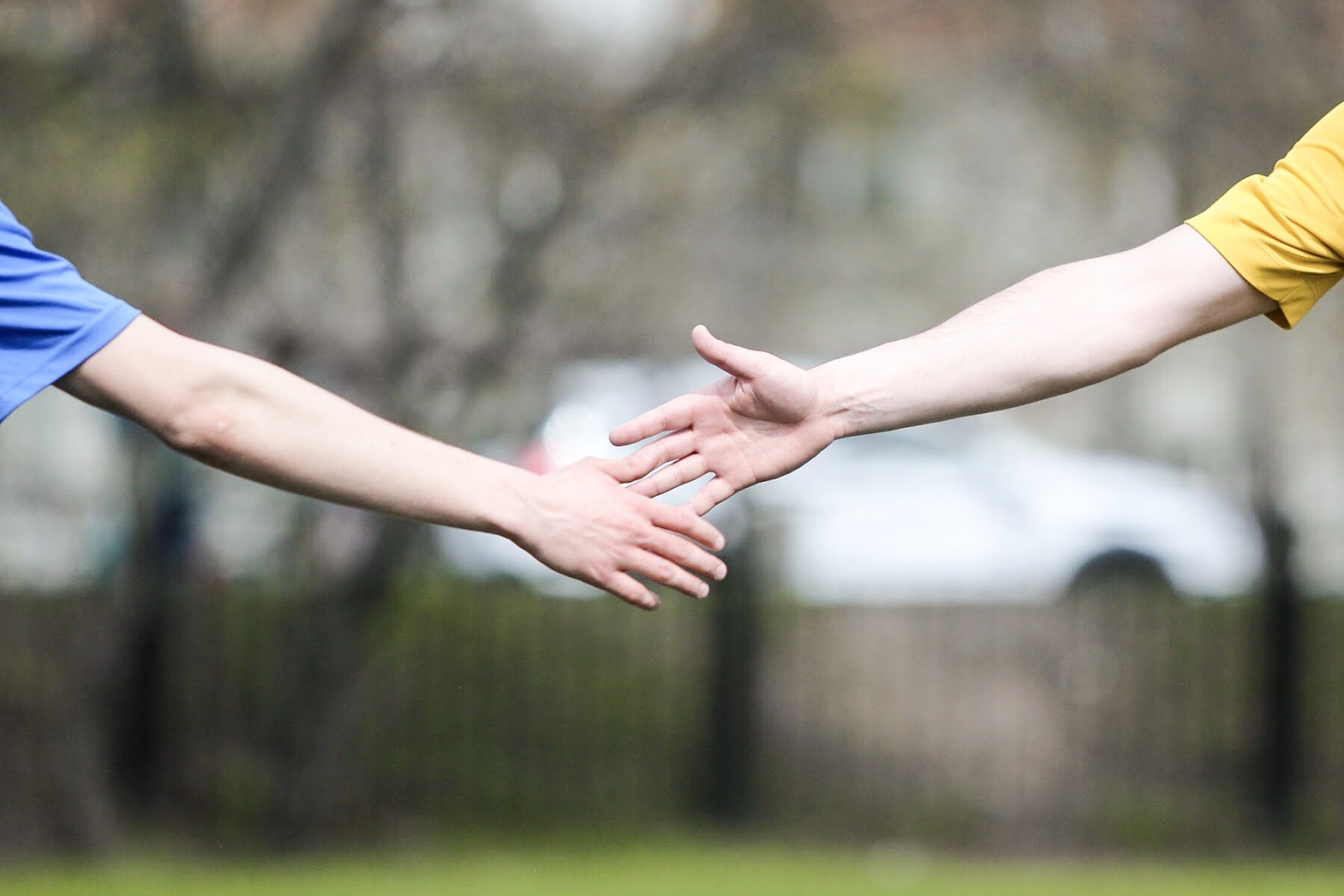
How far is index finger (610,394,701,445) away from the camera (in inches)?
133

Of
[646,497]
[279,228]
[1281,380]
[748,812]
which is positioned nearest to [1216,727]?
[1281,380]

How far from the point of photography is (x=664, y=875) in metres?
6.93

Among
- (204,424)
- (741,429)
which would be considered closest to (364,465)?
(204,424)

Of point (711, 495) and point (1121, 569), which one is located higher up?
point (1121, 569)

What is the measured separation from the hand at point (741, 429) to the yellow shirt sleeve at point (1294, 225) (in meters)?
0.98

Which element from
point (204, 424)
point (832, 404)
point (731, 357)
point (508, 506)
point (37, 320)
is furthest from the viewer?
point (832, 404)

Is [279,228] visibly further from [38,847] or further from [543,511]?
[543,511]

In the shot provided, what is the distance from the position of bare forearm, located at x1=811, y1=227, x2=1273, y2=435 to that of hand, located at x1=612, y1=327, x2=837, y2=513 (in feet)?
0.25

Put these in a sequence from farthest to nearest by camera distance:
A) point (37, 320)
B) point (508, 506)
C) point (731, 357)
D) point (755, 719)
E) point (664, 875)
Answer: point (755, 719) < point (664, 875) < point (731, 357) < point (508, 506) < point (37, 320)

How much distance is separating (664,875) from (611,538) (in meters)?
4.19

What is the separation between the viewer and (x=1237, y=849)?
26.6 feet

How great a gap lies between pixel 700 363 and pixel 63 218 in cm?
538

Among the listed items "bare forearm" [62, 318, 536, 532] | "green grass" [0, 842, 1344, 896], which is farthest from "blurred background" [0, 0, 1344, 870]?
"bare forearm" [62, 318, 536, 532]

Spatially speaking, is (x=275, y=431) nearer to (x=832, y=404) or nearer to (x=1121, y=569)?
(x=832, y=404)
